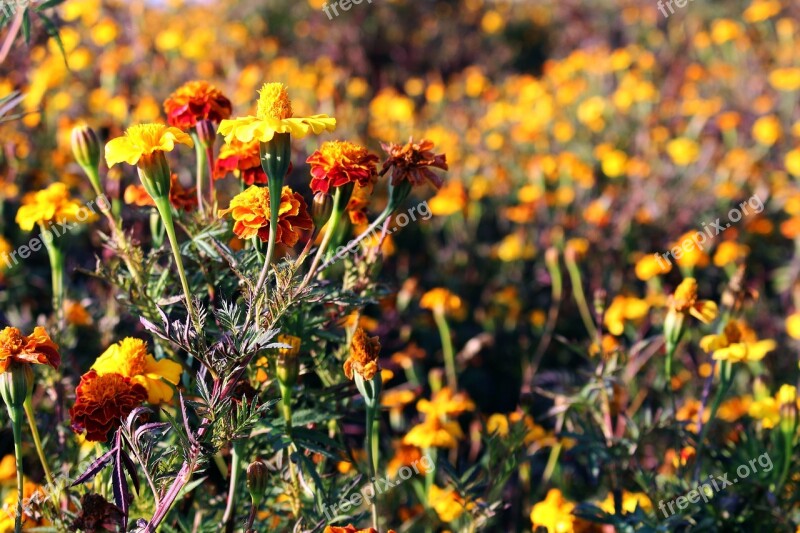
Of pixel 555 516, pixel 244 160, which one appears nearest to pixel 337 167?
pixel 244 160

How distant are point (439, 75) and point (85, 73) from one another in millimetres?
2637

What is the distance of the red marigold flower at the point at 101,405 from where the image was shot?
44.3 inches

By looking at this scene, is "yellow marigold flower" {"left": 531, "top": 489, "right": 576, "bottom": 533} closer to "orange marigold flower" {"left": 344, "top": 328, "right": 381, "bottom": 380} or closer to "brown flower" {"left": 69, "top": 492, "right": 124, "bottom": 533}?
"orange marigold flower" {"left": 344, "top": 328, "right": 381, "bottom": 380}

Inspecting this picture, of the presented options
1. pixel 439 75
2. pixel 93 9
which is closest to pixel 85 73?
pixel 93 9

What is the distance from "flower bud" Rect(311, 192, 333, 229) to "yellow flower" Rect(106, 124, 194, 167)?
0.77 ft

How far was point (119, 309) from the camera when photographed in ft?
6.64

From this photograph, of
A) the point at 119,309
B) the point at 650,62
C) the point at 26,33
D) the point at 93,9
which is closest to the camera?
the point at 26,33

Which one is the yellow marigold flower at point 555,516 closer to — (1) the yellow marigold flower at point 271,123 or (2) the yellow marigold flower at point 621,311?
(2) the yellow marigold flower at point 621,311

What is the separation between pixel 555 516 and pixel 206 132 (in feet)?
3.48

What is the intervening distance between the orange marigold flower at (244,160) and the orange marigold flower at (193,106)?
0.08 metres

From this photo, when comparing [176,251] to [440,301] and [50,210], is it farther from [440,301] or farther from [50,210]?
[440,301]

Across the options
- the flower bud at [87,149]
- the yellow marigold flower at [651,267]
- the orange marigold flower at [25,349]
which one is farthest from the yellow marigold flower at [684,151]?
the orange marigold flower at [25,349]

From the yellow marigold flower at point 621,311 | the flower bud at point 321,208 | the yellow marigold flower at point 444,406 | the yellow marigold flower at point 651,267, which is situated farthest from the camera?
the yellow marigold flower at point 651,267

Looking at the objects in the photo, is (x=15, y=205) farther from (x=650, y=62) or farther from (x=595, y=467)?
(x=650, y=62)
